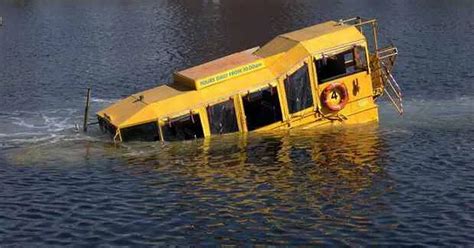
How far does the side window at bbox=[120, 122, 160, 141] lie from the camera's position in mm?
38094

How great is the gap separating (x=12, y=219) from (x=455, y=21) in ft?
239

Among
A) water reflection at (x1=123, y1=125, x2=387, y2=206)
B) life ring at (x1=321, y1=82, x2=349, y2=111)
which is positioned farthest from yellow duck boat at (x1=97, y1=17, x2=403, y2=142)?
water reflection at (x1=123, y1=125, x2=387, y2=206)

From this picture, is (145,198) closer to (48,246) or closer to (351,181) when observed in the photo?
(48,246)

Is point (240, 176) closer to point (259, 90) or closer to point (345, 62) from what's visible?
point (259, 90)

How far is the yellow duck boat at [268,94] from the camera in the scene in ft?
126

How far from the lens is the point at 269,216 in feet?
95.9

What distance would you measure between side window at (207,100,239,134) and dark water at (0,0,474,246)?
559 mm

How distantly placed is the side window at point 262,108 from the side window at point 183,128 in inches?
109

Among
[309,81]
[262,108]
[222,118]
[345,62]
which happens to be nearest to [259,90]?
[262,108]

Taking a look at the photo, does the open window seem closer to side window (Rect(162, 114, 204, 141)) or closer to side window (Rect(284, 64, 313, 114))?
side window (Rect(284, 64, 313, 114))

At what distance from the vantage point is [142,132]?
38.3 meters

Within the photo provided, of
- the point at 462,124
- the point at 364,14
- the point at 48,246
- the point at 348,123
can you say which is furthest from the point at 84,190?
the point at 364,14

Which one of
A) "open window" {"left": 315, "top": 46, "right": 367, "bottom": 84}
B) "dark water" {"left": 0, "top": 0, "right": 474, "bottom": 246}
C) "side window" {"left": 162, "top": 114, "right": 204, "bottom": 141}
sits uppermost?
"open window" {"left": 315, "top": 46, "right": 367, "bottom": 84}

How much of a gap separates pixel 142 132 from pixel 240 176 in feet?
22.5
